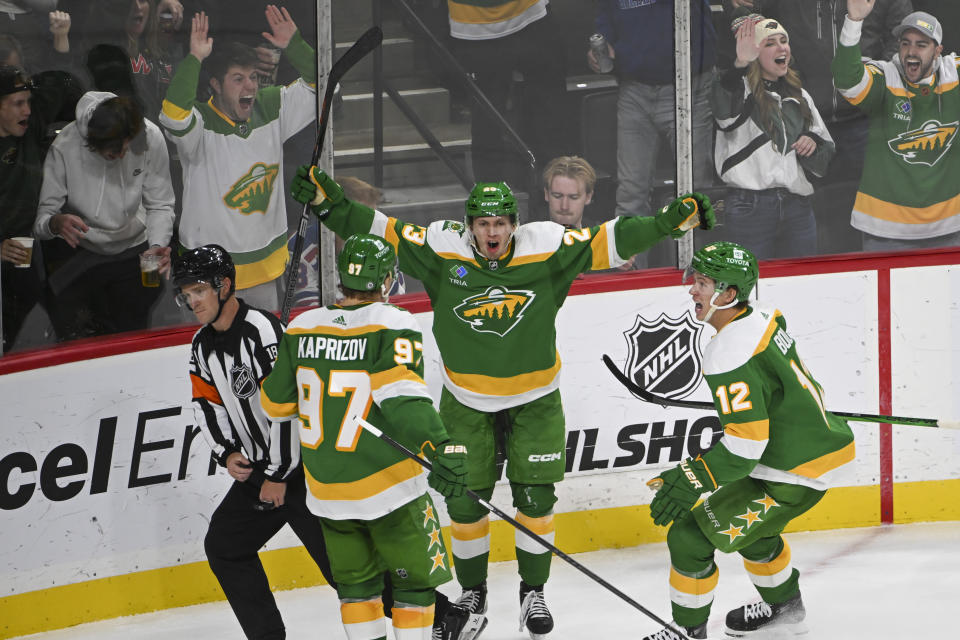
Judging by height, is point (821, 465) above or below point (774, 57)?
below

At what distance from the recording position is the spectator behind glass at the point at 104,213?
403 centimetres

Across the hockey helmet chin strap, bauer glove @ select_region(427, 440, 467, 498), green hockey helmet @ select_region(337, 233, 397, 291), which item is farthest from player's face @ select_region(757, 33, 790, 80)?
bauer glove @ select_region(427, 440, 467, 498)

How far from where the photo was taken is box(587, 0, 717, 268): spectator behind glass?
4.77m

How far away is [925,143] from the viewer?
16.3 feet

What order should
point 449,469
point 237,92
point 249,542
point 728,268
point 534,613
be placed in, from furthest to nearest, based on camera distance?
1. point 237,92
2. point 534,613
3. point 249,542
4. point 728,268
5. point 449,469

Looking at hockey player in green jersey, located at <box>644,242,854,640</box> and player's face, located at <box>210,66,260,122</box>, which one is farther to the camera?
player's face, located at <box>210,66,260,122</box>

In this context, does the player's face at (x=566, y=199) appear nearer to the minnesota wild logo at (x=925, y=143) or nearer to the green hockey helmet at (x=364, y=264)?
the minnesota wild logo at (x=925, y=143)

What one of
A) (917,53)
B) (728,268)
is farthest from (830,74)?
(728,268)

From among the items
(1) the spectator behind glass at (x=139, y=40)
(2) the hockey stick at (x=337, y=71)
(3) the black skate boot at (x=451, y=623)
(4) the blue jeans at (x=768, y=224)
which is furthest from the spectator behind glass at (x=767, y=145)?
(1) the spectator behind glass at (x=139, y=40)

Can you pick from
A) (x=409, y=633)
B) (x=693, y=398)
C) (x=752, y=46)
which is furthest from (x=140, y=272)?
(x=752, y=46)

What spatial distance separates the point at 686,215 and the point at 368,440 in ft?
4.20

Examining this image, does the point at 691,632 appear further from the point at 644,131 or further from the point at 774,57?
the point at 774,57

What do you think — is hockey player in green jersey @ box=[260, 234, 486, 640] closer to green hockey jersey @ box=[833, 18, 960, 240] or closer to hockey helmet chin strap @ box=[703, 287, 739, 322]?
hockey helmet chin strap @ box=[703, 287, 739, 322]

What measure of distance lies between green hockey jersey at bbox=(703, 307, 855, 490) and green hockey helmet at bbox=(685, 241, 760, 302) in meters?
0.08
